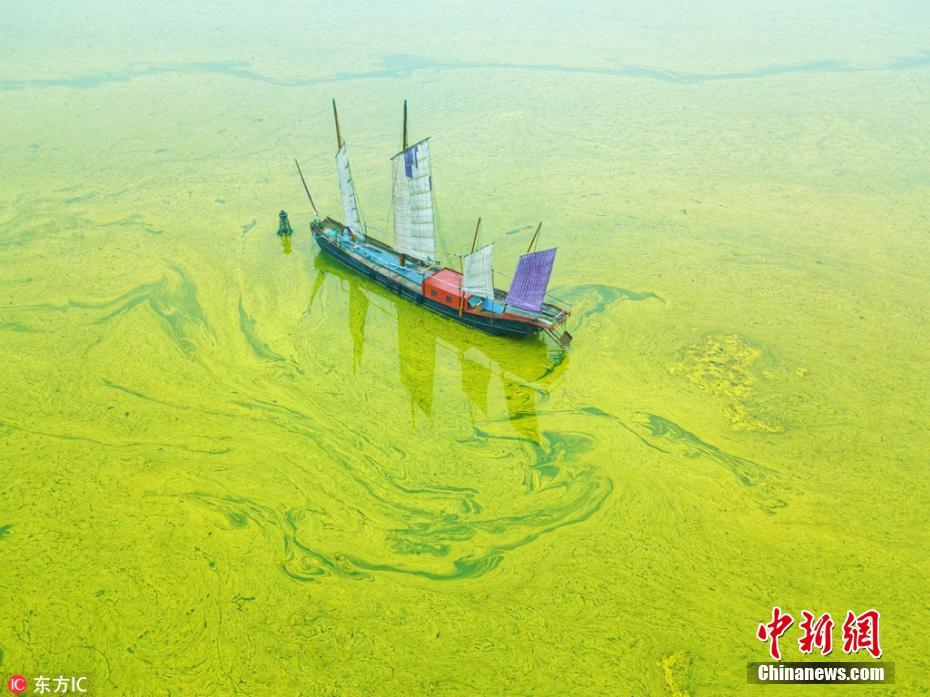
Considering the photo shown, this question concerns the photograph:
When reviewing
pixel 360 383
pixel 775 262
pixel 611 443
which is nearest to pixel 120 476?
pixel 360 383

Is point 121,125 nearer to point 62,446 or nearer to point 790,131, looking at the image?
point 62,446

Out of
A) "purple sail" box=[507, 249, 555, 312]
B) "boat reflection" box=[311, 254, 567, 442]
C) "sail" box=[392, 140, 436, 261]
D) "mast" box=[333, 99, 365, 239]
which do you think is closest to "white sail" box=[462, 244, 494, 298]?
"purple sail" box=[507, 249, 555, 312]

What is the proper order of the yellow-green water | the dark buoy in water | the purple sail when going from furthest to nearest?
the dark buoy in water, the purple sail, the yellow-green water

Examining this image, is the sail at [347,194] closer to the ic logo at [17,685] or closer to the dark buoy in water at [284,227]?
the dark buoy in water at [284,227]

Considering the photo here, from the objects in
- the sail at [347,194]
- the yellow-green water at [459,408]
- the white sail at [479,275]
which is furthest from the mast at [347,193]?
the white sail at [479,275]

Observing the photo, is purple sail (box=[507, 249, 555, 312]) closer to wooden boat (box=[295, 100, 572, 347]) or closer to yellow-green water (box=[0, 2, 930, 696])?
wooden boat (box=[295, 100, 572, 347])

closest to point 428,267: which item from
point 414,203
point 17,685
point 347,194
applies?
point 414,203
